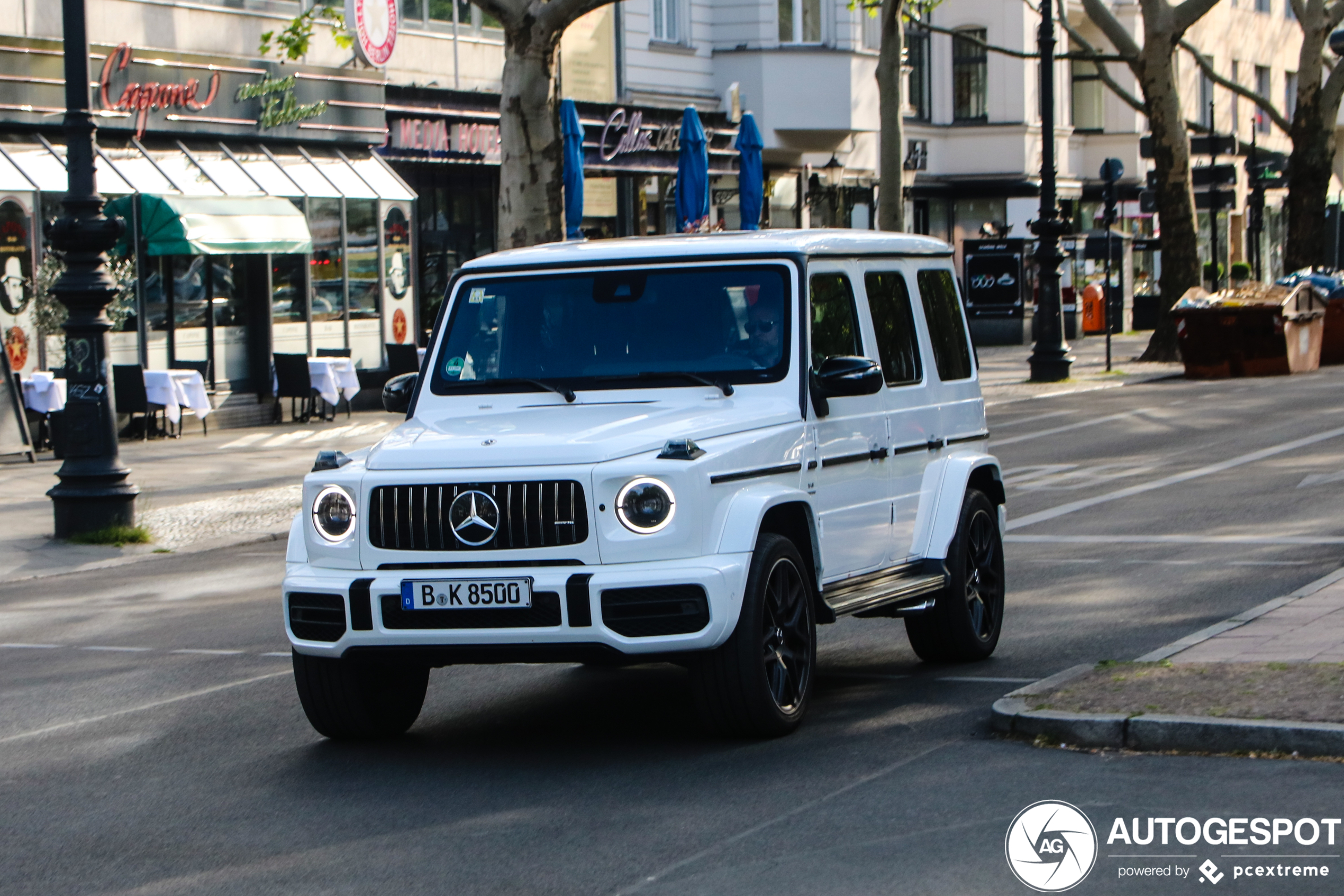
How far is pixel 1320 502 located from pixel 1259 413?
907 cm

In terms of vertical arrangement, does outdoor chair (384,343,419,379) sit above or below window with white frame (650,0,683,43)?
below

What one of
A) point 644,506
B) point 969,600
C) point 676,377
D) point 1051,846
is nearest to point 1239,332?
point 969,600

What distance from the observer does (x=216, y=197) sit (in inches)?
976

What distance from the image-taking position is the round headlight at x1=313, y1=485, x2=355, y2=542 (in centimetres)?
714

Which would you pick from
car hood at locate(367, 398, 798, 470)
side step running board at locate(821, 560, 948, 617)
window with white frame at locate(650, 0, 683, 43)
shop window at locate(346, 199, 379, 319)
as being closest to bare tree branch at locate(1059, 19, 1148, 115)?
window with white frame at locate(650, 0, 683, 43)

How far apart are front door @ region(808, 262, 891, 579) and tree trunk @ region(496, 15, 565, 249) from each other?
11483 mm

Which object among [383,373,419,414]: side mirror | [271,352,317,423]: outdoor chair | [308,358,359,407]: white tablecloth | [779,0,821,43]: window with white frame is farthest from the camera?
[779,0,821,43]: window with white frame

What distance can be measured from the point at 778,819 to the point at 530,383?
98.2 inches

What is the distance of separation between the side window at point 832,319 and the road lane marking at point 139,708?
2980mm

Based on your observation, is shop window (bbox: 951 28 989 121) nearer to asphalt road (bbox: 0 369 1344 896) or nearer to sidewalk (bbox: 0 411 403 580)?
sidewalk (bbox: 0 411 403 580)

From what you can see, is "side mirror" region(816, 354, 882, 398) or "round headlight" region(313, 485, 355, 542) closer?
"round headlight" region(313, 485, 355, 542)

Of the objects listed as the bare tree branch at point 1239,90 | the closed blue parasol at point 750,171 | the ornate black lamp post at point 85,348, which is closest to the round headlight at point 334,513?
the ornate black lamp post at point 85,348

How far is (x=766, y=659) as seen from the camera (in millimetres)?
7125

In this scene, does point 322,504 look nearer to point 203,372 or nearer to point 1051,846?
point 1051,846
